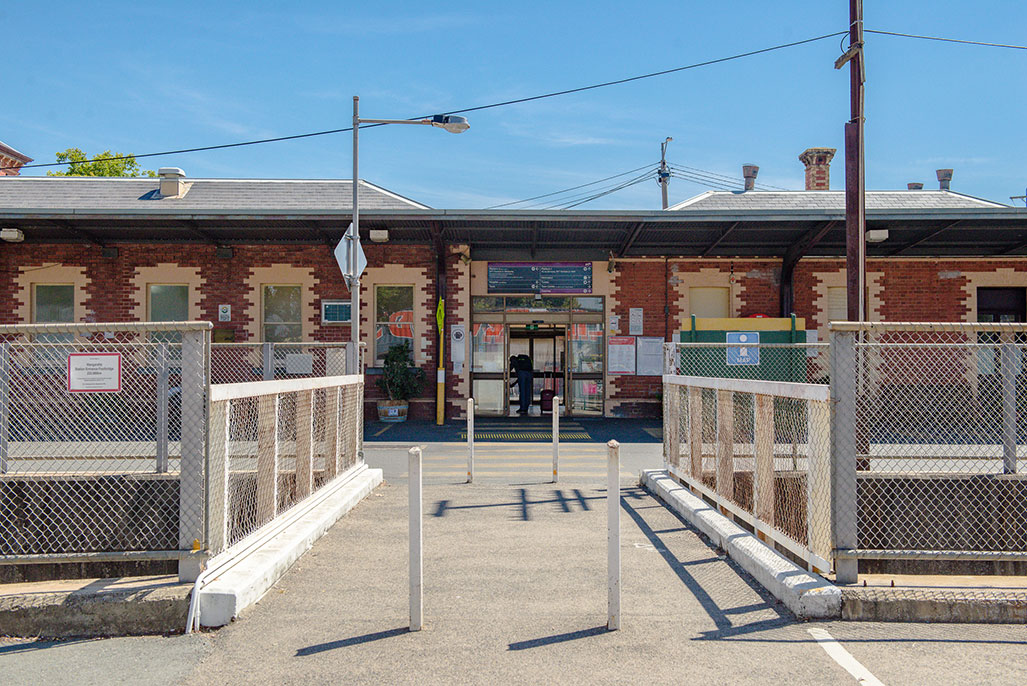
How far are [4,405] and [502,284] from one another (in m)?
14.3

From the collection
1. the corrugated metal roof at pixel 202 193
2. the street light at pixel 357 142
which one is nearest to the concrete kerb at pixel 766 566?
the street light at pixel 357 142

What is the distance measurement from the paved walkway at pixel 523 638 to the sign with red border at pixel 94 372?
1.64 m

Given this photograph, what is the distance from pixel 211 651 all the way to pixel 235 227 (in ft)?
53.1

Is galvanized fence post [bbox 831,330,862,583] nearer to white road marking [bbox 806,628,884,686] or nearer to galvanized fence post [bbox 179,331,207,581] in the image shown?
white road marking [bbox 806,628,884,686]

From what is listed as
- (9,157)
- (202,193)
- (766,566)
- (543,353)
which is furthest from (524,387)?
(9,157)

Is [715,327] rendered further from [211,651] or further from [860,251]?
[211,651]

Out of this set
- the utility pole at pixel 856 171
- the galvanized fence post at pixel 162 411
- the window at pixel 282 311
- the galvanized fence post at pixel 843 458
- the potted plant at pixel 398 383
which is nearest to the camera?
the galvanized fence post at pixel 843 458

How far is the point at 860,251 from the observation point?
11016 mm

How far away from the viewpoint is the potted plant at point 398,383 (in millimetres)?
19750

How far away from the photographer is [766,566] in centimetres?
588

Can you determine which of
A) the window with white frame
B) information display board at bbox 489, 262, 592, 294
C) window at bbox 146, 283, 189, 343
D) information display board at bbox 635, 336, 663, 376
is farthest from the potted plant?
the window with white frame

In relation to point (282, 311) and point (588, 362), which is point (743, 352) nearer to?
point (588, 362)

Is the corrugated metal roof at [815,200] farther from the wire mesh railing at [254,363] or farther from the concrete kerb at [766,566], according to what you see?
the concrete kerb at [766,566]

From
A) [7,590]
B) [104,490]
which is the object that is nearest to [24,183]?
[104,490]
